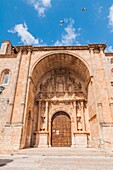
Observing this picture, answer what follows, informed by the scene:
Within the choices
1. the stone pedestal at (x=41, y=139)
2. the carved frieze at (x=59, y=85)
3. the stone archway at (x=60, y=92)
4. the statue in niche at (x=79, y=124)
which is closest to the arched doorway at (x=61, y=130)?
the stone archway at (x=60, y=92)

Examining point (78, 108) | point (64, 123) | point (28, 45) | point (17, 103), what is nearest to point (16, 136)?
point (17, 103)

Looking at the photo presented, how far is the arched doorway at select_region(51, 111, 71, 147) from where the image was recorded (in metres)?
9.84

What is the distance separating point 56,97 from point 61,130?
3058 millimetres

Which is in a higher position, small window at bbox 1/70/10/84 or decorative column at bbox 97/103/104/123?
small window at bbox 1/70/10/84

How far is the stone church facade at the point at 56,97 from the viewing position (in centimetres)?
802

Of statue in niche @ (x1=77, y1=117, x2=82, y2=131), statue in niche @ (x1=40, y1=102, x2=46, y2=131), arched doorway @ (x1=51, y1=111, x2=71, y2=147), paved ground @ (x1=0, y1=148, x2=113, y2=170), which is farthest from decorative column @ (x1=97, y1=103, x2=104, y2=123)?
statue in niche @ (x1=40, y1=102, x2=46, y2=131)

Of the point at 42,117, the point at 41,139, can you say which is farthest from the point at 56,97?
the point at 41,139

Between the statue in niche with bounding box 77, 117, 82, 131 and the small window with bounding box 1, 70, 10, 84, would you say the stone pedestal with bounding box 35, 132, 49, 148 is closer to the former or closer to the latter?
the statue in niche with bounding box 77, 117, 82, 131

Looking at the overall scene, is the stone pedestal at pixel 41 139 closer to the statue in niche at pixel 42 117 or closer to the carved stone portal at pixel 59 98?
the carved stone portal at pixel 59 98

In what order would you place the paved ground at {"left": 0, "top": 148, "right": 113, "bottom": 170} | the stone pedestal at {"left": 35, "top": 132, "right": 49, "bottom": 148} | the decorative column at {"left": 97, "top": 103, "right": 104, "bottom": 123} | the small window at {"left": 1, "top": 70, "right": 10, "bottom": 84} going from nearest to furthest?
1. the paved ground at {"left": 0, "top": 148, "right": 113, "bottom": 170}
2. the decorative column at {"left": 97, "top": 103, "right": 104, "bottom": 123}
3. the stone pedestal at {"left": 35, "top": 132, "right": 49, "bottom": 148}
4. the small window at {"left": 1, "top": 70, "right": 10, "bottom": 84}

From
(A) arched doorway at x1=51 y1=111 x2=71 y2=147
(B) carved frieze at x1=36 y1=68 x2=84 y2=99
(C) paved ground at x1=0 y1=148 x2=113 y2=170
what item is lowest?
(C) paved ground at x1=0 y1=148 x2=113 y2=170

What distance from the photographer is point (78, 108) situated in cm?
1094

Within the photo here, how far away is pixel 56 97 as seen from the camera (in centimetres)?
1138

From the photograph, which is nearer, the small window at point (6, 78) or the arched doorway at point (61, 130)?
the arched doorway at point (61, 130)
